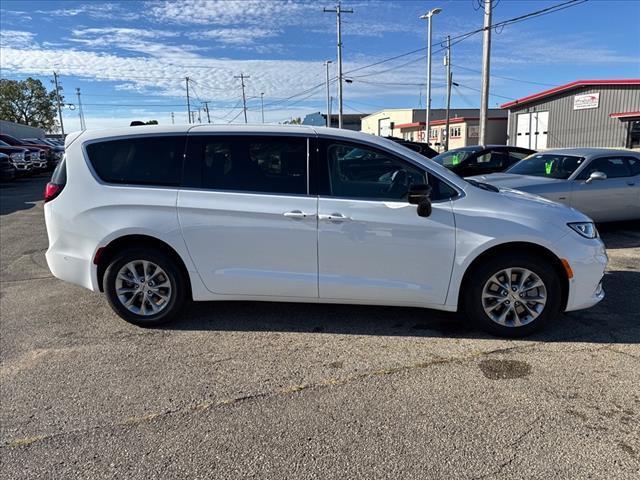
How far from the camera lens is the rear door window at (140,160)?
426 cm

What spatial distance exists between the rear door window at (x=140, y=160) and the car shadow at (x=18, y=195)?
29.2ft

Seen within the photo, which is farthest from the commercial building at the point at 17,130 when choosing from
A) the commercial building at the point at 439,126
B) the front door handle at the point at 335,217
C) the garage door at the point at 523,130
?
the front door handle at the point at 335,217

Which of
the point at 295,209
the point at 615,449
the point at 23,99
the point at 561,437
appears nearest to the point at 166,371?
the point at 295,209

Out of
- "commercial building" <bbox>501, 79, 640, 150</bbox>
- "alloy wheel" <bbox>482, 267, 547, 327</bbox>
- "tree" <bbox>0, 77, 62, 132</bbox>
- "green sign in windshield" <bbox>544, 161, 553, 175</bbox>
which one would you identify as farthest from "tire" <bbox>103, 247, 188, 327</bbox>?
"tree" <bbox>0, 77, 62, 132</bbox>

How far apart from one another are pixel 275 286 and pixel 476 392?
184cm

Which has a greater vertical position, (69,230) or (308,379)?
(69,230)

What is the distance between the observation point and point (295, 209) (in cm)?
403

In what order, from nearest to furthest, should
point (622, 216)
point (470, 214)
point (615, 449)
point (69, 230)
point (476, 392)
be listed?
point (615, 449), point (476, 392), point (470, 214), point (69, 230), point (622, 216)

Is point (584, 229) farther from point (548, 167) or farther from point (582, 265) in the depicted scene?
point (548, 167)

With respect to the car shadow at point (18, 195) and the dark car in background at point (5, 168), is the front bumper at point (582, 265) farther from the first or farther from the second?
the dark car in background at point (5, 168)

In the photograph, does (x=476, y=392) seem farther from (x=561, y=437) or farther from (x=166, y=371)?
(x=166, y=371)

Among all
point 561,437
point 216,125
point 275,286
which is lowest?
point 561,437

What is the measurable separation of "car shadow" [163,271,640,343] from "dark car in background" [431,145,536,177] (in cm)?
685

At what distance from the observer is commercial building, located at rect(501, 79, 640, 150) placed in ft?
96.1
